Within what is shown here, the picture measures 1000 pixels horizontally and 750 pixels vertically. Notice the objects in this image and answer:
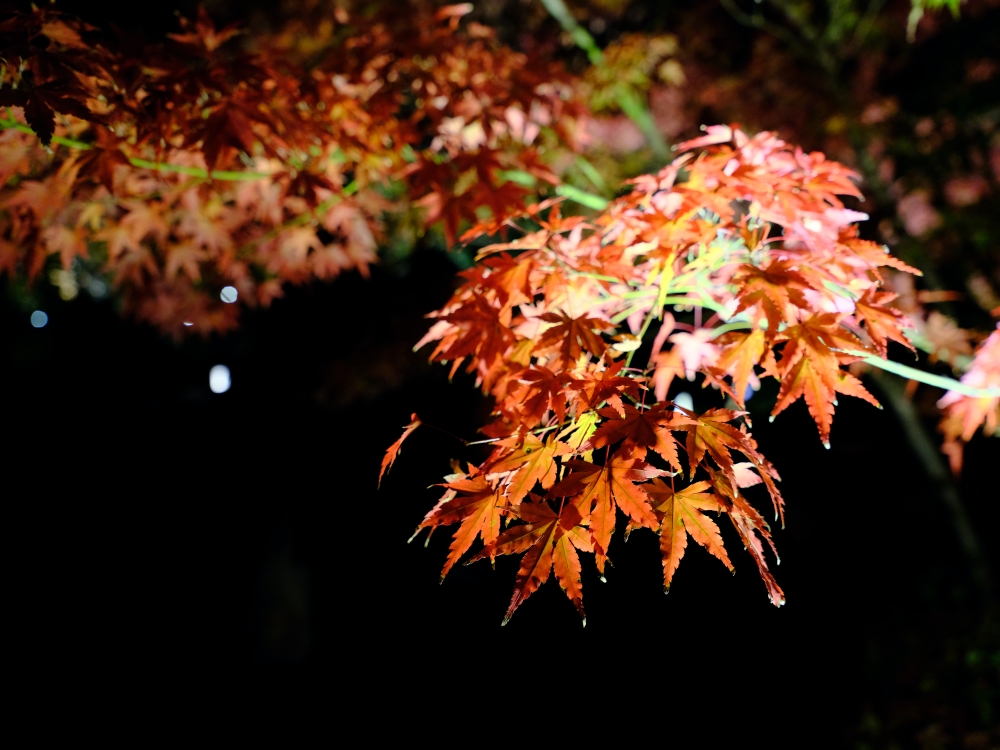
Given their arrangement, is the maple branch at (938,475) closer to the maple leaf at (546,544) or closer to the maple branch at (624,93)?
the maple branch at (624,93)

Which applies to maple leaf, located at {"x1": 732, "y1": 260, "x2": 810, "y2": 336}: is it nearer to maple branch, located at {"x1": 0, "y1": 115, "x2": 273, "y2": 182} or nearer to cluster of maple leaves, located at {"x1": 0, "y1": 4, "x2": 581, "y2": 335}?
cluster of maple leaves, located at {"x1": 0, "y1": 4, "x2": 581, "y2": 335}

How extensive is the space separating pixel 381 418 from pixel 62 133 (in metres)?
6.34

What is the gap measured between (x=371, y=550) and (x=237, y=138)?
22.4 feet

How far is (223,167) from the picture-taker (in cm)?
224

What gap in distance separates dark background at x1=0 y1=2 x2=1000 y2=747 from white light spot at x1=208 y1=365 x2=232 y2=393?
6.9 inches

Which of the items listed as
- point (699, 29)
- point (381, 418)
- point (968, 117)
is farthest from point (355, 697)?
point (968, 117)

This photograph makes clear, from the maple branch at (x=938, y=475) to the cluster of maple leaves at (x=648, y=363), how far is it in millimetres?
3846

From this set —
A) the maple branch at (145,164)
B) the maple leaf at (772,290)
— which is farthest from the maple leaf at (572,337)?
the maple branch at (145,164)

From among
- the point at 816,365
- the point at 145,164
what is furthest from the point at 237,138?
the point at 816,365

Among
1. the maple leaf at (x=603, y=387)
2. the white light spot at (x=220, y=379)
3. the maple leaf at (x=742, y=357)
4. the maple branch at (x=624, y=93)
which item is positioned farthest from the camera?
the white light spot at (x=220, y=379)

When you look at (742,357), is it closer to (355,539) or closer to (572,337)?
(572,337)

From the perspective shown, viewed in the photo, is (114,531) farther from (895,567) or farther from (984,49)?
(984,49)

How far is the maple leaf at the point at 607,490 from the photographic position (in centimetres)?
140

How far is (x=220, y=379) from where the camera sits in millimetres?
7555
